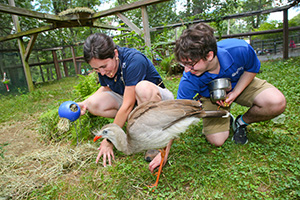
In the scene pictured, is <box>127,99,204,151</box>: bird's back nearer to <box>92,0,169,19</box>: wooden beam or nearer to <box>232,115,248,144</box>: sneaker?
<box>232,115,248,144</box>: sneaker

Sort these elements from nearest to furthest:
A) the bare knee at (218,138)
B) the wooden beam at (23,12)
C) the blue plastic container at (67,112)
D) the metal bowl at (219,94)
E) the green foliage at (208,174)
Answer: the green foliage at (208,174) → the metal bowl at (219,94) → the blue plastic container at (67,112) → the bare knee at (218,138) → the wooden beam at (23,12)

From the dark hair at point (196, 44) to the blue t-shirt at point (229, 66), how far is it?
24 cm

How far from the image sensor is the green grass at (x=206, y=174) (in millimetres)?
1896

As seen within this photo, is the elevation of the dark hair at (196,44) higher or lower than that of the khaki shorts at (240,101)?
higher

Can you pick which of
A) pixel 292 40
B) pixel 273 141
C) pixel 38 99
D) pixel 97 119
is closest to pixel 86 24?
pixel 38 99

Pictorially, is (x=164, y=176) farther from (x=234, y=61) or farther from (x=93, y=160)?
(x=234, y=61)

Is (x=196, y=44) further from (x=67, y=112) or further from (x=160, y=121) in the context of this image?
(x=67, y=112)

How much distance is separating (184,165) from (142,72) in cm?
132

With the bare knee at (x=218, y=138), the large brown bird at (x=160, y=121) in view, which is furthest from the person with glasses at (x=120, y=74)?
the bare knee at (x=218, y=138)

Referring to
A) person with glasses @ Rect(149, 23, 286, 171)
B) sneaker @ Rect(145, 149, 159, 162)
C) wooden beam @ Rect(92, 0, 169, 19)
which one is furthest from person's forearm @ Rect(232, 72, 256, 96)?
wooden beam @ Rect(92, 0, 169, 19)

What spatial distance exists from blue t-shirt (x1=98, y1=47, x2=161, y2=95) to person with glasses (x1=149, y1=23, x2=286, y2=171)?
546 mm

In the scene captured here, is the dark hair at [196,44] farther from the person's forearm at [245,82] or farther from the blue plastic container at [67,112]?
the blue plastic container at [67,112]

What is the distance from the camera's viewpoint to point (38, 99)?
21.5 ft

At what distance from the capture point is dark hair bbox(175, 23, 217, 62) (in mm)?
2082
